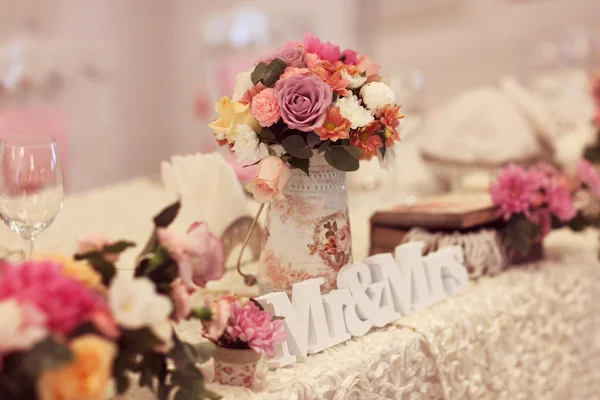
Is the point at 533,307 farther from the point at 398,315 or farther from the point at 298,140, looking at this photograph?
the point at 298,140

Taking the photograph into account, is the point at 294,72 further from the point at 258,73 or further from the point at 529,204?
the point at 529,204

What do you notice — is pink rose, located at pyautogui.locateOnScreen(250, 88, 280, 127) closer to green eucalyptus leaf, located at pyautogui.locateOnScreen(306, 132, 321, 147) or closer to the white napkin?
green eucalyptus leaf, located at pyautogui.locateOnScreen(306, 132, 321, 147)

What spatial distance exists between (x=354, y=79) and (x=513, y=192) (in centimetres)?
48

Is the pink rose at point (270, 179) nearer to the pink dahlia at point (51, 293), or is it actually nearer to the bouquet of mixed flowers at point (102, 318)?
the bouquet of mixed flowers at point (102, 318)

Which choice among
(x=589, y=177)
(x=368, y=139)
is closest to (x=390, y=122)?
(x=368, y=139)

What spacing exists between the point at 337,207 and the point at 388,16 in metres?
2.92

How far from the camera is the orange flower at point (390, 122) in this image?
92 cm

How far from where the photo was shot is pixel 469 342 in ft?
3.60

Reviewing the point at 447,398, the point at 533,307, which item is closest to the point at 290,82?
the point at 447,398

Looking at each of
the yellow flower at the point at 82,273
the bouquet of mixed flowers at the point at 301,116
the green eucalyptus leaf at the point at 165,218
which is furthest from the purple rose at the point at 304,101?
the yellow flower at the point at 82,273

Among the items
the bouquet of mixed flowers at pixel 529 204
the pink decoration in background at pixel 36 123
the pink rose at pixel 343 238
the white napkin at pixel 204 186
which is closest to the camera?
the pink rose at pixel 343 238

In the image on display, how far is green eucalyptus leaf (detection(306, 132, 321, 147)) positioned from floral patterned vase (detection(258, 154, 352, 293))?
60 mm

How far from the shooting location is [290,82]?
2.89 ft

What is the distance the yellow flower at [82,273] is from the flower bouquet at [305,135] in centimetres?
32
